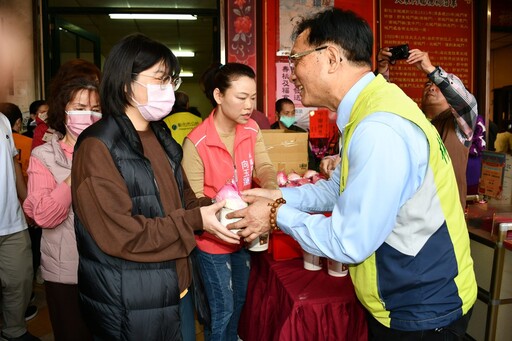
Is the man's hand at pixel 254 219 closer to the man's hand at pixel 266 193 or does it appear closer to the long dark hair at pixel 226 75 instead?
the man's hand at pixel 266 193

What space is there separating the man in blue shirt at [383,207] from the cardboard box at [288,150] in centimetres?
135

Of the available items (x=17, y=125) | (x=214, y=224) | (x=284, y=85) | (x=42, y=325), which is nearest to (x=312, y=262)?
(x=214, y=224)

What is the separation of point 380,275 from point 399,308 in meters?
0.12

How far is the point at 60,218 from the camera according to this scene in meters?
1.84

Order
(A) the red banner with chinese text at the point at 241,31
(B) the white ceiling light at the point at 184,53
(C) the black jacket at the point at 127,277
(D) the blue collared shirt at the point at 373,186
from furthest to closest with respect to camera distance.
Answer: (B) the white ceiling light at the point at 184,53 < (A) the red banner with chinese text at the point at 241,31 < (C) the black jacket at the point at 127,277 < (D) the blue collared shirt at the point at 373,186

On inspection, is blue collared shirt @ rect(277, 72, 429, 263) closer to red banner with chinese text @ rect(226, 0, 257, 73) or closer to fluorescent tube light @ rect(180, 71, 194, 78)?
red banner with chinese text @ rect(226, 0, 257, 73)

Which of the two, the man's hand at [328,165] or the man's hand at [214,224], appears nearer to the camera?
the man's hand at [214,224]

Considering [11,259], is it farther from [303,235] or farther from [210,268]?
[303,235]

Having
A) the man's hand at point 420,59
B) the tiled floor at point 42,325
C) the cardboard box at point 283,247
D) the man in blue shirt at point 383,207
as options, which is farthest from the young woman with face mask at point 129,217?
the tiled floor at point 42,325

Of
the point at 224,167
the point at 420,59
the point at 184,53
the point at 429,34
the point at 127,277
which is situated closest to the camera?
the point at 127,277

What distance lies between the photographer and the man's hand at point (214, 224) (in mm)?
1468

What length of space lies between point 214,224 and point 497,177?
1733mm

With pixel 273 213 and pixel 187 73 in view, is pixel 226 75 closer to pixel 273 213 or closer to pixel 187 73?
pixel 273 213

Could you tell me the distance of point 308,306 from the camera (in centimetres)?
178
